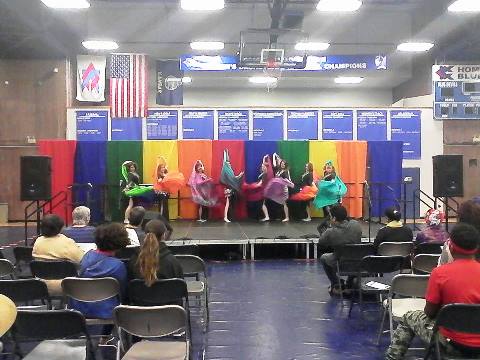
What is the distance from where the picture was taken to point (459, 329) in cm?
300

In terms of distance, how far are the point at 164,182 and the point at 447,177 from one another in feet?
18.0

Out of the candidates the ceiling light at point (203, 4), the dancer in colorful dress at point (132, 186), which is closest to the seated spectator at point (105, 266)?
the ceiling light at point (203, 4)

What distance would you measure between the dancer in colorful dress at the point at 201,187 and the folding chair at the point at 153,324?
25.9 ft

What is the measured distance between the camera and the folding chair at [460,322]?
2.93 m

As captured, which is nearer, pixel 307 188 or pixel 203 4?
pixel 203 4

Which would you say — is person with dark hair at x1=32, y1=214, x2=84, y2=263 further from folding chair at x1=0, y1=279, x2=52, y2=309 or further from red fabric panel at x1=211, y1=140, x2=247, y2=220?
red fabric panel at x1=211, y1=140, x2=247, y2=220

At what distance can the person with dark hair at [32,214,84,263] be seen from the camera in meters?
4.71

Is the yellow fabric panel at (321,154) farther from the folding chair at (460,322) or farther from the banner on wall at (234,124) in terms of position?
the folding chair at (460,322)

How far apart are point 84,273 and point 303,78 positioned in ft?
47.4

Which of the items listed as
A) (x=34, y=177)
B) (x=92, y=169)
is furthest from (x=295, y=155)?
(x=34, y=177)

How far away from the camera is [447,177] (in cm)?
905

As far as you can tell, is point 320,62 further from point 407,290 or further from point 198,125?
point 407,290

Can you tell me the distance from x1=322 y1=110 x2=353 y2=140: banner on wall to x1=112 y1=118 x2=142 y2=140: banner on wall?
4686 millimetres

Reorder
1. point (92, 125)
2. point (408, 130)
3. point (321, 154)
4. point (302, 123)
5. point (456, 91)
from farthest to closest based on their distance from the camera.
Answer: point (456, 91)
point (408, 130)
point (302, 123)
point (92, 125)
point (321, 154)
